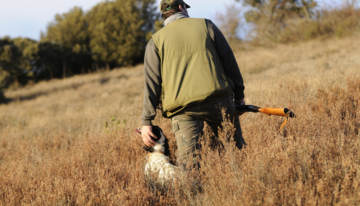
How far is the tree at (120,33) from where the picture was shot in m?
35.4

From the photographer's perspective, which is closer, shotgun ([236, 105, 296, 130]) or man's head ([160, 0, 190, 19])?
man's head ([160, 0, 190, 19])

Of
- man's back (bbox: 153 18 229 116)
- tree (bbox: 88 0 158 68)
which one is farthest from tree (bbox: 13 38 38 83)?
man's back (bbox: 153 18 229 116)

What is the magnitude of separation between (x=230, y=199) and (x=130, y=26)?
35466 mm

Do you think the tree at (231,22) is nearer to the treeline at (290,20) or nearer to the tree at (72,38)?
the treeline at (290,20)

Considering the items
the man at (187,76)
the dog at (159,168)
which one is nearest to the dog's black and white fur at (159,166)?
the dog at (159,168)

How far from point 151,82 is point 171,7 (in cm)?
71

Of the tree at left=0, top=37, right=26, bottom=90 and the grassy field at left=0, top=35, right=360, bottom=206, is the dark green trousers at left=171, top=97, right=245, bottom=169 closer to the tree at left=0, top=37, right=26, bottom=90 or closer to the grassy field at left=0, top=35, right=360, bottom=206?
the grassy field at left=0, top=35, right=360, bottom=206

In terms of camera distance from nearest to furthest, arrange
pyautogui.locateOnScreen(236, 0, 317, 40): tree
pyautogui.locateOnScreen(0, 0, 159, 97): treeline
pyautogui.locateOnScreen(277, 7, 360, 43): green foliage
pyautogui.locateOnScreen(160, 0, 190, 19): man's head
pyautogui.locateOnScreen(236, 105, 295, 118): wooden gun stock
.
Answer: pyautogui.locateOnScreen(160, 0, 190, 19): man's head
pyautogui.locateOnScreen(236, 105, 295, 118): wooden gun stock
pyautogui.locateOnScreen(277, 7, 360, 43): green foliage
pyautogui.locateOnScreen(236, 0, 317, 40): tree
pyautogui.locateOnScreen(0, 0, 159, 97): treeline

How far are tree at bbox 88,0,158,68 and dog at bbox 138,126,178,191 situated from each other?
33132 mm

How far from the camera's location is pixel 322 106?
168 inches

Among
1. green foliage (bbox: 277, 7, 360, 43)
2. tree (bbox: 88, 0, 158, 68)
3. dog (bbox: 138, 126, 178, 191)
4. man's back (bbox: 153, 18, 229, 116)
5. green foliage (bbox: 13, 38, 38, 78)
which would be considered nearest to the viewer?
man's back (bbox: 153, 18, 229, 116)

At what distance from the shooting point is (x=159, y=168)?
281 cm

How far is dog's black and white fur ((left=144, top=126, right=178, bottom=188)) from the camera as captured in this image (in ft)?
8.92

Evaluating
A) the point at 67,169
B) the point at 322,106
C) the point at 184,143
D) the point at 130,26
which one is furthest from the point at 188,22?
the point at 130,26
